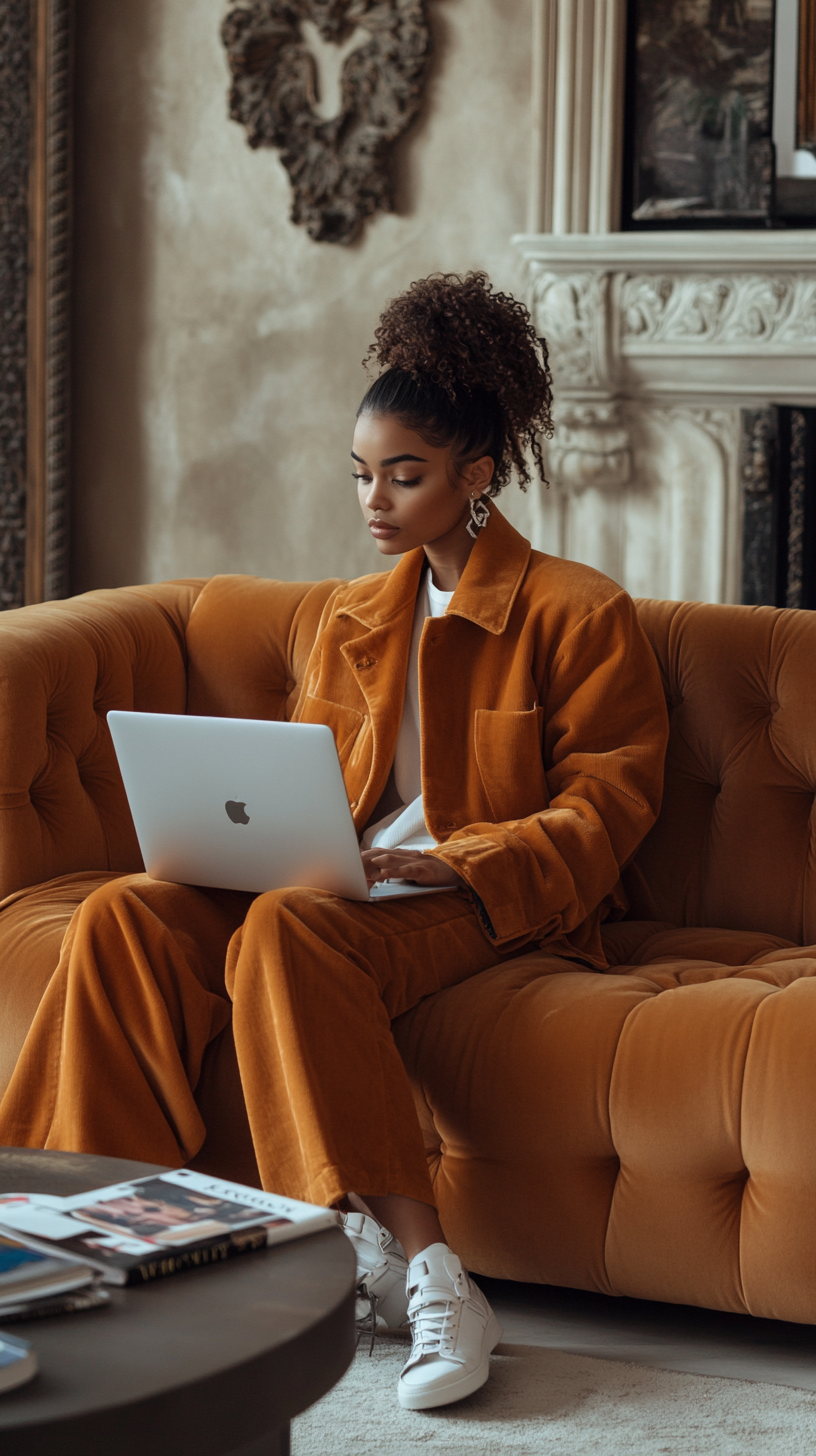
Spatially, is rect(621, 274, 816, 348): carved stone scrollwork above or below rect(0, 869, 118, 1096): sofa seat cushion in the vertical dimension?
above

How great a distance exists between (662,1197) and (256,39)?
3.14 m

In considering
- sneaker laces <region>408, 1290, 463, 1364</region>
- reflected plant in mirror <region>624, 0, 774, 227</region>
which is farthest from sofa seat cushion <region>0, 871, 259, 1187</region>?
reflected plant in mirror <region>624, 0, 774, 227</region>

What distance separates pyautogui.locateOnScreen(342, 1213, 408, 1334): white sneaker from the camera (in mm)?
1702

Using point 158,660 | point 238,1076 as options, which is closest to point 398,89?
point 158,660

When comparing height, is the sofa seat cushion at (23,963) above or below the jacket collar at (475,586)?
below

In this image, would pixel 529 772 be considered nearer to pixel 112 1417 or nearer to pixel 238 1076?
pixel 238 1076

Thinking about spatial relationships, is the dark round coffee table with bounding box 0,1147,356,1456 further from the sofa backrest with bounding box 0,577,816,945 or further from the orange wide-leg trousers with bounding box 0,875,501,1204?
the sofa backrest with bounding box 0,577,816,945

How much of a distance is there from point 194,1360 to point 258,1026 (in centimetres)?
76

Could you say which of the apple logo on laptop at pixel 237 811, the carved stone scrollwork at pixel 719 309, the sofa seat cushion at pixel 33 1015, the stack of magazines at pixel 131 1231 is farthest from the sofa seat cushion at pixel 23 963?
the carved stone scrollwork at pixel 719 309

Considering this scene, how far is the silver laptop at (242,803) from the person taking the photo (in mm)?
1695

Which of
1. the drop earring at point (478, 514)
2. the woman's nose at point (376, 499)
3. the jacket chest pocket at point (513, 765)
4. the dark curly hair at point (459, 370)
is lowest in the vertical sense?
the jacket chest pocket at point (513, 765)

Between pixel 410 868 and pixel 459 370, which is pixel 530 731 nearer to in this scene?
pixel 410 868

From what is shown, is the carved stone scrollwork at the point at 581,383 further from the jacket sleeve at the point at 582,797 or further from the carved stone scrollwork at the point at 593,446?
the jacket sleeve at the point at 582,797

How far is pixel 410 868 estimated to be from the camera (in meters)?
1.86
